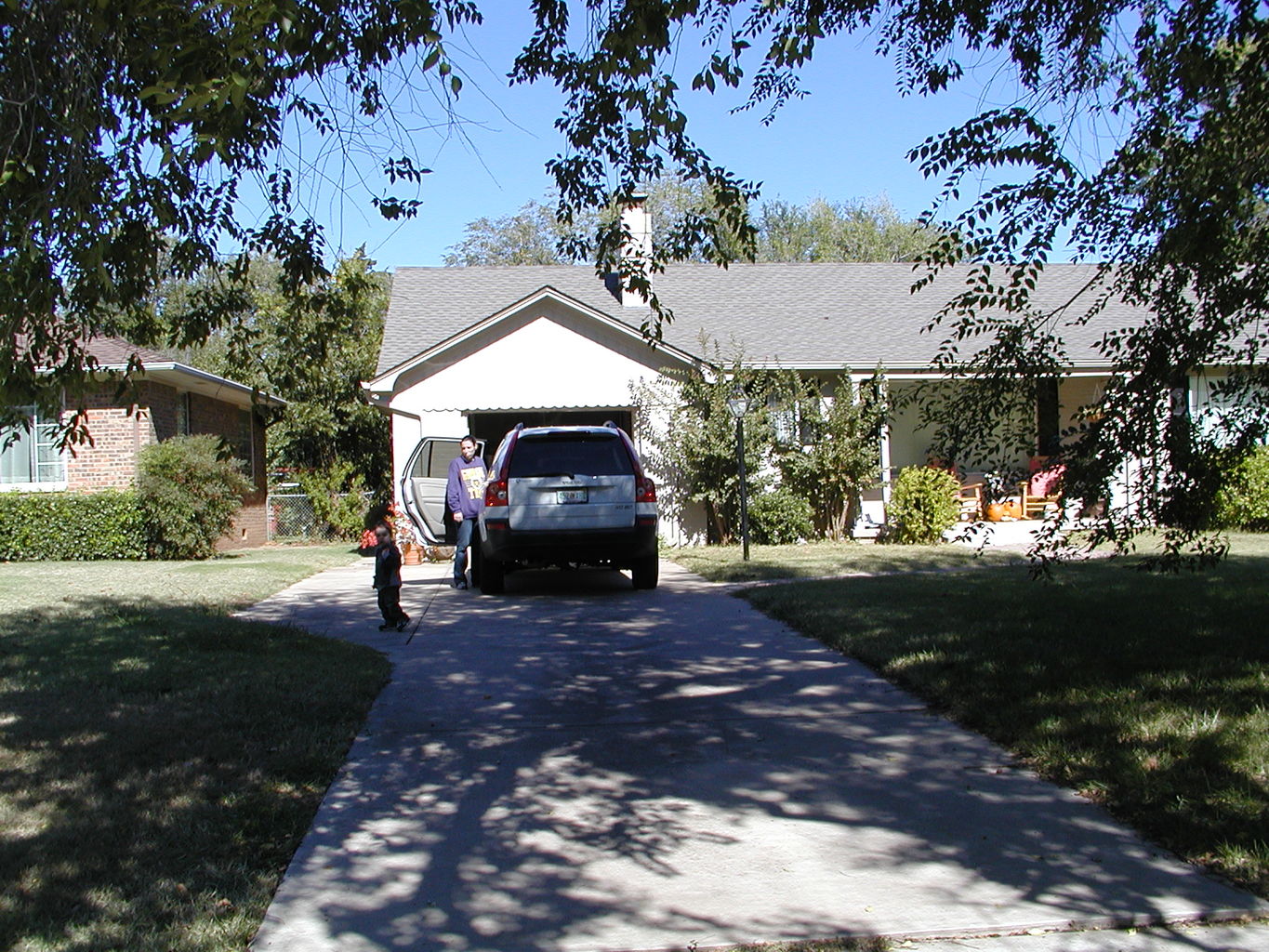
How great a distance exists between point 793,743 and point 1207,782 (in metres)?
1.96

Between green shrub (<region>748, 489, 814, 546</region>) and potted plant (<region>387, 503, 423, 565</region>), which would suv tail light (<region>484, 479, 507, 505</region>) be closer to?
potted plant (<region>387, 503, 423, 565</region>)

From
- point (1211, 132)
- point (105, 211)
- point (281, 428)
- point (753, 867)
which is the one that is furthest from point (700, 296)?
point (753, 867)

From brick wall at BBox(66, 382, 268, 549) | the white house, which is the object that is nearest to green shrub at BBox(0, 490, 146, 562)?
brick wall at BBox(66, 382, 268, 549)

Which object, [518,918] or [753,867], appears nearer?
[518,918]

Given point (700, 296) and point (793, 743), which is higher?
point (700, 296)

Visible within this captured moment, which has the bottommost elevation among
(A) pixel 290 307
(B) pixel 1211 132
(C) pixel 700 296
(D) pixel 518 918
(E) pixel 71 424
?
(D) pixel 518 918

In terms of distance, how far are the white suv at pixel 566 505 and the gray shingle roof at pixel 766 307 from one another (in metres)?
7.65

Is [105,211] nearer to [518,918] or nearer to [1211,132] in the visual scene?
[518,918]

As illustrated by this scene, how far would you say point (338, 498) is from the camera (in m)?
24.2

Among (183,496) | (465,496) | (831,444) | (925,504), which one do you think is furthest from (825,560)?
(183,496)

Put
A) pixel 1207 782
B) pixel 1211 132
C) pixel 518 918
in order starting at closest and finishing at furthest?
pixel 518 918
pixel 1207 782
pixel 1211 132

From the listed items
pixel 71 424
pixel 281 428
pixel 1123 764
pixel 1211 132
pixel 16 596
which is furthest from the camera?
pixel 281 428

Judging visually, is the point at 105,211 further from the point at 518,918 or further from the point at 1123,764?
the point at 1123,764

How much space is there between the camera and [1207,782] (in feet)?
15.6
